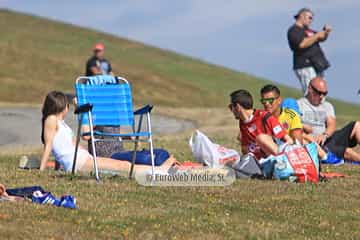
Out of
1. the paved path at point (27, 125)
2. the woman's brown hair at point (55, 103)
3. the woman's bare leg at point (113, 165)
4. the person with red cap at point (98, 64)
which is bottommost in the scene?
the paved path at point (27, 125)

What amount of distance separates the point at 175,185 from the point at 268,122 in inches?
65.1

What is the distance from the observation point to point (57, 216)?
26.1 feet

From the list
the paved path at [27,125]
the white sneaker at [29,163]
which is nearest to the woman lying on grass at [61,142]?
the white sneaker at [29,163]

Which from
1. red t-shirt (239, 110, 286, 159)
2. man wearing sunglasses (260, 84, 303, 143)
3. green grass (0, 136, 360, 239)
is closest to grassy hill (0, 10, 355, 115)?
man wearing sunglasses (260, 84, 303, 143)

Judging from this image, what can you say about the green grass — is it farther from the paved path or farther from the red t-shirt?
the paved path

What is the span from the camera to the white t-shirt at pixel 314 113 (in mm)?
13883

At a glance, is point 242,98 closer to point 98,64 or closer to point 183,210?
A: point 183,210

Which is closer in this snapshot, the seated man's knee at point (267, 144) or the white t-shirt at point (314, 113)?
the seated man's knee at point (267, 144)

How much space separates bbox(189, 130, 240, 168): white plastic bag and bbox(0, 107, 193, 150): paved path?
7545 mm

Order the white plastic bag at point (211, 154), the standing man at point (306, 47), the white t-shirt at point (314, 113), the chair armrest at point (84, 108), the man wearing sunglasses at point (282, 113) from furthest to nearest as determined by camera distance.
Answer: the standing man at point (306, 47), the white t-shirt at point (314, 113), the man wearing sunglasses at point (282, 113), the white plastic bag at point (211, 154), the chair armrest at point (84, 108)

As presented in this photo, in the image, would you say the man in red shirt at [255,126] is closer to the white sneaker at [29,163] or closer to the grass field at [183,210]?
the grass field at [183,210]

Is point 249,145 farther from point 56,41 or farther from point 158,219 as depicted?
point 56,41

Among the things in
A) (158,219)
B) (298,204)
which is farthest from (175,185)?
(158,219)

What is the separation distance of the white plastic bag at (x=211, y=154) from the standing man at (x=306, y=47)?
4307 millimetres
